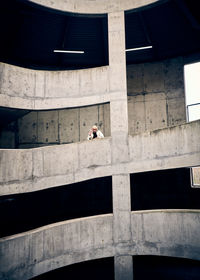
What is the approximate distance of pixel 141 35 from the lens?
42.5ft

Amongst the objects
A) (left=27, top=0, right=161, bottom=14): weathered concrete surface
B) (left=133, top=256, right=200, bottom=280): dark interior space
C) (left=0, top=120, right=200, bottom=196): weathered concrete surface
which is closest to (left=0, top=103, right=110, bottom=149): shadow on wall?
(left=0, top=120, right=200, bottom=196): weathered concrete surface

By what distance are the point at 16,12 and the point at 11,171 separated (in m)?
7.69

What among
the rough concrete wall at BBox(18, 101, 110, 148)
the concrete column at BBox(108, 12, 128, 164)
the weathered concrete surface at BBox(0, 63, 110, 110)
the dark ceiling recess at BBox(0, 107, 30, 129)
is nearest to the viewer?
the weathered concrete surface at BBox(0, 63, 110, 110)

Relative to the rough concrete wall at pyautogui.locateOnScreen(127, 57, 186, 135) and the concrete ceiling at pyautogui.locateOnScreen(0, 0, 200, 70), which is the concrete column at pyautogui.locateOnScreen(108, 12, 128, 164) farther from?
the rough concrete wall at pyautogui.locateOnScreen(127, 57, 186, 135)

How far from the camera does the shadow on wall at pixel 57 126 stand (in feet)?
45.3

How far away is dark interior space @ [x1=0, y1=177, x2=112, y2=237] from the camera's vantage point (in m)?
12.8

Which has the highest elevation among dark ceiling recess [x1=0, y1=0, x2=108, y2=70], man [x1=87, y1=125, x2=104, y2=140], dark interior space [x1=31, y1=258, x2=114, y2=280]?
dark ceiling recess [x1=0, y1=0, x2=108, y2=70]

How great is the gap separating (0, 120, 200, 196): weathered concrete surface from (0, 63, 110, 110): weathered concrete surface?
1961 mm

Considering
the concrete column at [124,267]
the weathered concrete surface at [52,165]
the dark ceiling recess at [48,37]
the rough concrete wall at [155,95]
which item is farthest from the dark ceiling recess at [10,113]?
the concrete column at [124,267]

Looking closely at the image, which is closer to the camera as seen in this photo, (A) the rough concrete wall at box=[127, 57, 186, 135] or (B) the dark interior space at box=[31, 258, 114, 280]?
(B) the dark interior space at box=[31, 258, 114, 280]

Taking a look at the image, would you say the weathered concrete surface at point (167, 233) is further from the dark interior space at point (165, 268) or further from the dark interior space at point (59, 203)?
the dark interior space at point (59, 203)

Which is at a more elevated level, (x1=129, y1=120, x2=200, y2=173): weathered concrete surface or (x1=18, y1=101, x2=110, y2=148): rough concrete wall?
(x1=18, y1=101, x2=110, y2=148): rough concrete wall

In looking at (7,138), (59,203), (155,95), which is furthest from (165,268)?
(7,138)

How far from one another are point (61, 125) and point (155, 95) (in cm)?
607
